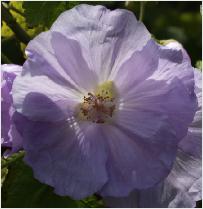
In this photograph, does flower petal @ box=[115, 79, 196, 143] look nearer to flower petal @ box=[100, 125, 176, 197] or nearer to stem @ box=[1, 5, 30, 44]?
flower petal @ box=[100, 125, 176, 197]

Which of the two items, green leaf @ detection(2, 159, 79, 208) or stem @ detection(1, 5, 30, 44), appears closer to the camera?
green leaf @ detection(2, 159, 79, 208)

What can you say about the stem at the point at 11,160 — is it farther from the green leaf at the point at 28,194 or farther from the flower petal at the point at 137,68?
the flower petal at the point at 137,68

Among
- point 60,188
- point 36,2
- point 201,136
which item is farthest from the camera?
point 36,2

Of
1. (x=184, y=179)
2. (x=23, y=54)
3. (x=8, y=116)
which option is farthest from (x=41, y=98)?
(x=23, y=54)

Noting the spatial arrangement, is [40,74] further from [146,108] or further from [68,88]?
[146,108]

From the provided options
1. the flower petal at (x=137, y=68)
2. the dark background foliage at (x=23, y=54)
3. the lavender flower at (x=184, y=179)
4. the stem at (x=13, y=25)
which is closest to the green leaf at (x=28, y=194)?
the dark background foliage at (x=23, y=54)

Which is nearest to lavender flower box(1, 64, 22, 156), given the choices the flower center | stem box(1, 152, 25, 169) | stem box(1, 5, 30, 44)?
stem box(1, 152, 25, 169)

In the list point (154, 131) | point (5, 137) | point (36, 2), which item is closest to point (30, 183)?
point (5, 137)
